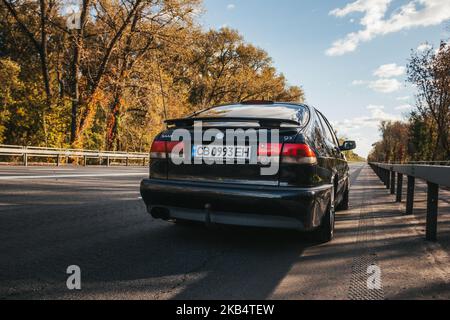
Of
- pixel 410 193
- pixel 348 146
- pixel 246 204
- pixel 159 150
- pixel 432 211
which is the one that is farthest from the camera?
pixel 410 193

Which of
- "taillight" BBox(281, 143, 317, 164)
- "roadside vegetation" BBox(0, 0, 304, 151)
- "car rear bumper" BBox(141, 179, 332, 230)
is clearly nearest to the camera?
"car rear bumper" BBox(141, 179, 332, 230)

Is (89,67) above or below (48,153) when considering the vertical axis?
above

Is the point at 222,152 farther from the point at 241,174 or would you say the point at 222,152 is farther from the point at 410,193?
the point at 410,193

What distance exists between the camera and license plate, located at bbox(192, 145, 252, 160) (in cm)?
345

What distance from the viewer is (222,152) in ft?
11.5

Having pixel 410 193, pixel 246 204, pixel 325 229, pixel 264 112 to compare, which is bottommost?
pixel 325 229

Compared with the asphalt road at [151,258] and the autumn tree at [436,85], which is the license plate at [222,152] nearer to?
the asphalt road at [151,258]

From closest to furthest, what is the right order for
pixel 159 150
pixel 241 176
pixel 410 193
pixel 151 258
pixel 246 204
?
pixel 151 258
pixel 246 204
pixel 241 176
pixel 159 150
pixel 410 193

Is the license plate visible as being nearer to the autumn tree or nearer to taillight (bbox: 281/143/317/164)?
taillight (bbox: 281/143/317/164)

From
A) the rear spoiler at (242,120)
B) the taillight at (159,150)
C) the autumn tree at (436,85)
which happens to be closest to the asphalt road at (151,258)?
the taillight at (159,150)

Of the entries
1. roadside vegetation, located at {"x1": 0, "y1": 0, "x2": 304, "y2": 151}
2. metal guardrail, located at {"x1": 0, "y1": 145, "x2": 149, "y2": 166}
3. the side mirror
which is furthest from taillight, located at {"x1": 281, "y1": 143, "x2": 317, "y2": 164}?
roadside vegetation, located at {"x1": 0, "y1": 0, "x2": 304, "y2": 151}

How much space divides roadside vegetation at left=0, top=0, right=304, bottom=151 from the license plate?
65.7 ft

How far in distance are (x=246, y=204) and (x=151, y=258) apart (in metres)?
0.92

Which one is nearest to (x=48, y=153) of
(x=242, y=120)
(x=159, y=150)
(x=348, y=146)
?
(x=348, y=146)
